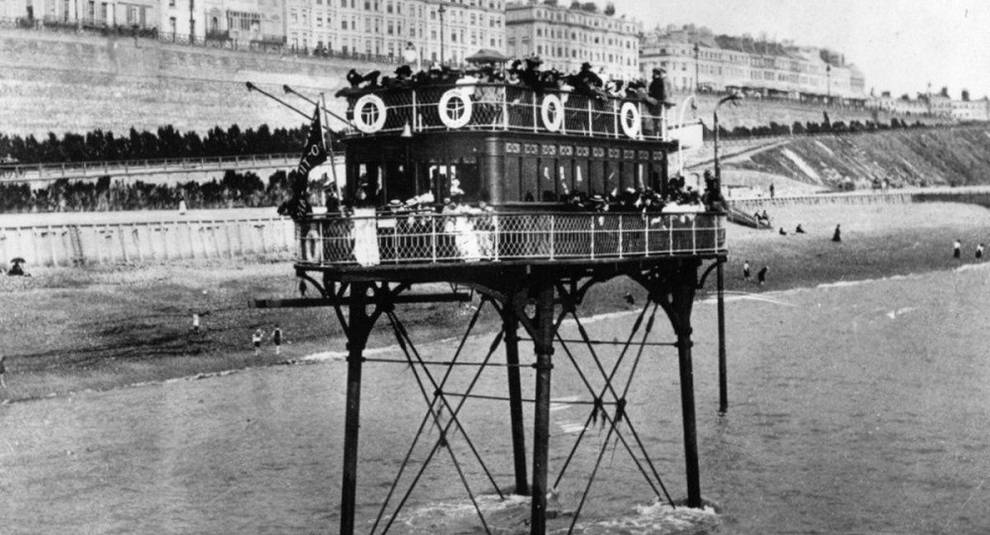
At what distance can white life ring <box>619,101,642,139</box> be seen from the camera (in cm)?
2825

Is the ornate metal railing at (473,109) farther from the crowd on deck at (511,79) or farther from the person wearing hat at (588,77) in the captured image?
the person wearing hat at (588,77)

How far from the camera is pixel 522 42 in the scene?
161125 mm

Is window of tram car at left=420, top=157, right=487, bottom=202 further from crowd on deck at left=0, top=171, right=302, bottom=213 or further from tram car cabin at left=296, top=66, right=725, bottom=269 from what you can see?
crowd on deck at left=0, top=171, right=302, bottom=213

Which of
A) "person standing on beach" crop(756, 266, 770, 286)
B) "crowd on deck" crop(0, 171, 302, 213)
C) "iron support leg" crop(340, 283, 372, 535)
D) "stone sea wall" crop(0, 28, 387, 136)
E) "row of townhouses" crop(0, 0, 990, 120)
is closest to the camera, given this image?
"iron support leg" crop(340, 283, 372, 535)

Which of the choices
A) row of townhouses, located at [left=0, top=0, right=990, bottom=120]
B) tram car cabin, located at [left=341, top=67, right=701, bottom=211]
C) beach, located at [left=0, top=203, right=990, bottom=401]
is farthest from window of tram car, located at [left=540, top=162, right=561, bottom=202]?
row of townhouses, located at [left=0, top=0, right=990, bottom=120]

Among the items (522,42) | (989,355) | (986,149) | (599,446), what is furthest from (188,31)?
(986,149)

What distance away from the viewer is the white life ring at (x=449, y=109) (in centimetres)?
2445

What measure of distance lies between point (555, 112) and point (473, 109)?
7.08 feet

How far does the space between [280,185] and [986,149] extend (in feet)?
462

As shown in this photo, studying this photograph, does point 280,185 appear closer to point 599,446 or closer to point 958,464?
point 599,446

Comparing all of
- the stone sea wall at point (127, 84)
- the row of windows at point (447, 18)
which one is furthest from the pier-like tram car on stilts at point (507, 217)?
the row of windows at point (447, 18)

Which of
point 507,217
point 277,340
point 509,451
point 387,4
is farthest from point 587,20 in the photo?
point 507,217

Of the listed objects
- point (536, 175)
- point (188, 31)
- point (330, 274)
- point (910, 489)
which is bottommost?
point (910, 489)

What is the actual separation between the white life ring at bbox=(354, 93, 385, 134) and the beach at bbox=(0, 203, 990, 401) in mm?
20387
